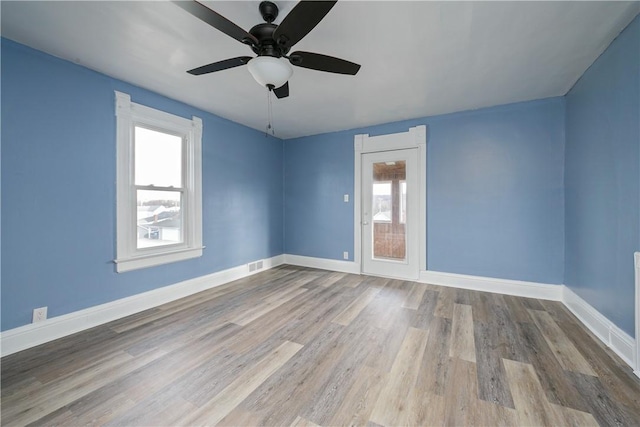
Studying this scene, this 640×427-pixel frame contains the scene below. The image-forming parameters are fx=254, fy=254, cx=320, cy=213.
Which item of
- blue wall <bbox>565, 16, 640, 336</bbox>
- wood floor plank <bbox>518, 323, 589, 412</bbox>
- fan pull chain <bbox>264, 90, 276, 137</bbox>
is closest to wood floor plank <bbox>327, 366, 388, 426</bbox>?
wood floor plank <bbox>518, 323, 589, 412</bbox>

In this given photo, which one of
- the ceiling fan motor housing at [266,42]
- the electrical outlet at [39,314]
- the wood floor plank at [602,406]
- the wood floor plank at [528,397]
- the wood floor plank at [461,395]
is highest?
the ceiling fan motor housing at [266,42]

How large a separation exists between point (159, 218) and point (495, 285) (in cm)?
451

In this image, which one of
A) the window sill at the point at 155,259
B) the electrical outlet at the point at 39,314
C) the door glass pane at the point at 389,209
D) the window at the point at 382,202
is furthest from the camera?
the window at the point at 382,202

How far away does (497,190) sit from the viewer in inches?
138

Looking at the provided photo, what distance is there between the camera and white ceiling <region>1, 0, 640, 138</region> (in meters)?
1.76

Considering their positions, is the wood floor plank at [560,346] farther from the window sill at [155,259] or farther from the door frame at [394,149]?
the window sill at [155,259]

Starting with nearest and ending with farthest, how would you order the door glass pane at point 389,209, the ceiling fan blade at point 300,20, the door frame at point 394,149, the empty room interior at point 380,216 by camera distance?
the ceiling fan blade at point 300,20
the empty room interior at point 380,216
the door frame at point 394,149
the door glass pane at point 389,209

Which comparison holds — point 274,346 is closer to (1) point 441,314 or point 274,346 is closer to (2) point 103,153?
(1) point 441,314

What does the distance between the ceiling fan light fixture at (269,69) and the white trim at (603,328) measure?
3.14 m

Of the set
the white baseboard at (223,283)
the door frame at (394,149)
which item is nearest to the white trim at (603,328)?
the white baseboard at (223,283)

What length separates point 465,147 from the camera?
3672mm

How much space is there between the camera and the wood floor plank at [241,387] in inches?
57.2

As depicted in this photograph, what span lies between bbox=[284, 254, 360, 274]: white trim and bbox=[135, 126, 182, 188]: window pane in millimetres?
2566

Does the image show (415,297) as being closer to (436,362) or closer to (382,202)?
(436,362)
